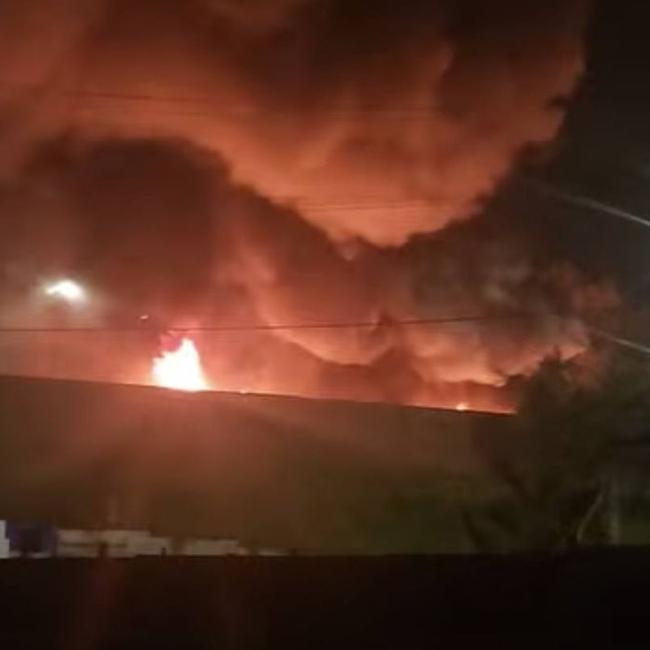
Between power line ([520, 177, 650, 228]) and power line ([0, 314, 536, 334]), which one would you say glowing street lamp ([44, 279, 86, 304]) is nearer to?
power line ([0, 314, 536, 334])

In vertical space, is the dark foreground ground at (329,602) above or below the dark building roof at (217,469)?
below

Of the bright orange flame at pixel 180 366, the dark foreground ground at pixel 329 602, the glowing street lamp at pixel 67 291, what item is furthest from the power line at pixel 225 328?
the dark foreground ground at pixel 329 602

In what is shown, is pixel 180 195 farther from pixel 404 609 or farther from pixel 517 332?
pixel 404 609

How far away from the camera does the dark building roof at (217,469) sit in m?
19.4

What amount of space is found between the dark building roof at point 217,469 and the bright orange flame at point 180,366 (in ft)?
17.1

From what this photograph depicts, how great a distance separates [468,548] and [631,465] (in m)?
2.29

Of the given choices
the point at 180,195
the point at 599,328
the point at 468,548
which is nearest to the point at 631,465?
the point at 468,548

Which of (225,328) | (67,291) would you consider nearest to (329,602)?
(225,328)

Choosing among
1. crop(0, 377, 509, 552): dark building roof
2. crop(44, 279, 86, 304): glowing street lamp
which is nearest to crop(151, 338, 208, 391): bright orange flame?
crop(44, 279, 86, 304): glowing street lamp

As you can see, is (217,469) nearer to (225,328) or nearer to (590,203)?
(225,328)

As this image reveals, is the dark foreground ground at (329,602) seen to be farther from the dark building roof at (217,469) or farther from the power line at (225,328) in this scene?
the power line at (225,328)

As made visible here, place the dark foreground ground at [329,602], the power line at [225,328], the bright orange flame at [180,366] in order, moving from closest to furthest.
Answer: the dark foreground ground at [329,602] → the bright orange flame at [180,366] → the power line at [225,328]

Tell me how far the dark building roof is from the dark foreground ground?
10471 millimetres

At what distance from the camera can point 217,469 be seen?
2072cm
